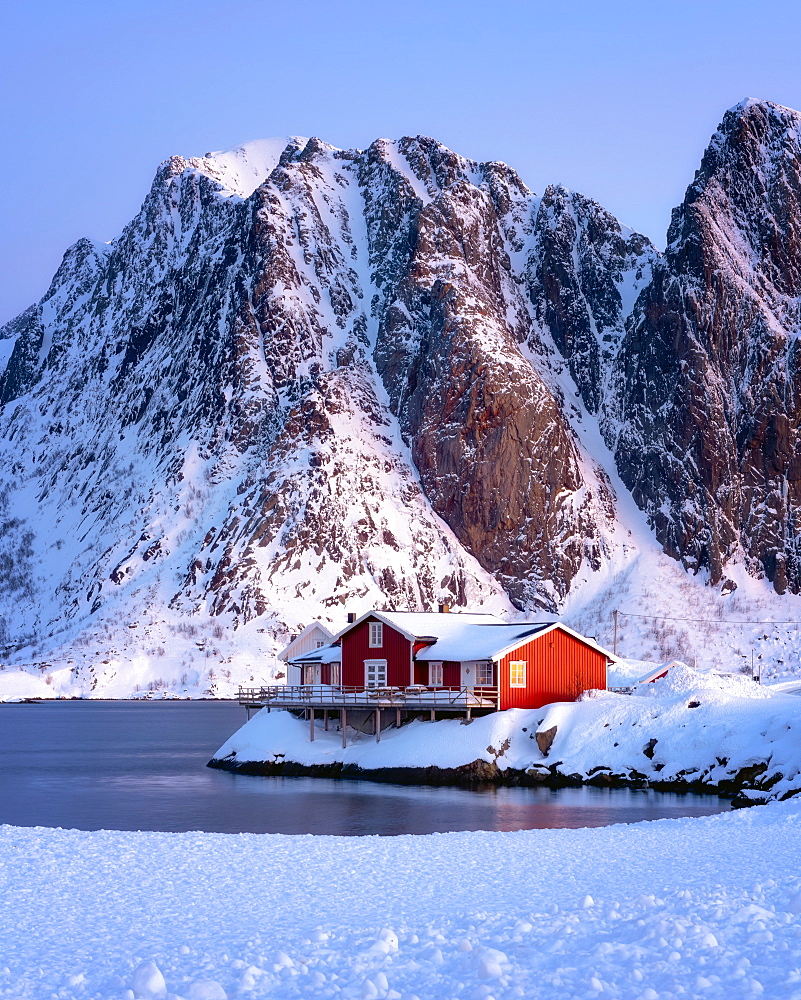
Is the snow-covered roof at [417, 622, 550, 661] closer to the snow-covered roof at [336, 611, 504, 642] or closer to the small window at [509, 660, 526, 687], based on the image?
the snow-covered roof at [336, 611, 504, 642]

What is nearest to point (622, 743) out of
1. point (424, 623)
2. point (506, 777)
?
point (506, 777)

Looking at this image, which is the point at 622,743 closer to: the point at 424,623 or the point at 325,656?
the point at 424,623

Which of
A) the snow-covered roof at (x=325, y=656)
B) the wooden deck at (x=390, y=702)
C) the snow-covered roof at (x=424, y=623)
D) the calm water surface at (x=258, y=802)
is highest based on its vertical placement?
the snow-covered roof at (x=424, y=623)

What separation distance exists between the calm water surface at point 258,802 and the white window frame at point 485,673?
9.82m

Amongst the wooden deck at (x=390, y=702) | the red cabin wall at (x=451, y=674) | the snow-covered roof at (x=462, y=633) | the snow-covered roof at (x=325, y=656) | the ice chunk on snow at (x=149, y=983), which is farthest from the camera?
the snow-covered roof at (x=325, y=656)

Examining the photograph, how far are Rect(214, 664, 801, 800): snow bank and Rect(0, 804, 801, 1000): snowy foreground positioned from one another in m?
24.4

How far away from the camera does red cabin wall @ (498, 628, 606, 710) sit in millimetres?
68688

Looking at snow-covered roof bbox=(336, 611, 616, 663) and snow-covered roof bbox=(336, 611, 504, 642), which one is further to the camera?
snow-covered roof bbox=(336, 611, 504, 642)

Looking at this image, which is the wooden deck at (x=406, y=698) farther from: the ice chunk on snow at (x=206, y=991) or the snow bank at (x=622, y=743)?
the ice chunk on snow at (x=206, y=991)

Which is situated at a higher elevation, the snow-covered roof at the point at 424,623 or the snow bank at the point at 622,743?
the snow-covered roof at the point at 424,623

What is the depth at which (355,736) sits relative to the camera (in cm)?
7106

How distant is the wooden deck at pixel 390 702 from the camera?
6694 centimetres

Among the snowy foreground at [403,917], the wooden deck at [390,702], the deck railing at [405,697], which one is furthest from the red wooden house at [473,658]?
the snowy foreground at [403,917]

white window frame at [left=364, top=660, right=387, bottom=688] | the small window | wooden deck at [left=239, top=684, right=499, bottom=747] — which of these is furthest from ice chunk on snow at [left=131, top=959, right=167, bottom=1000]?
white window frame at [left=364, top=660, right=387, bottom=688]
